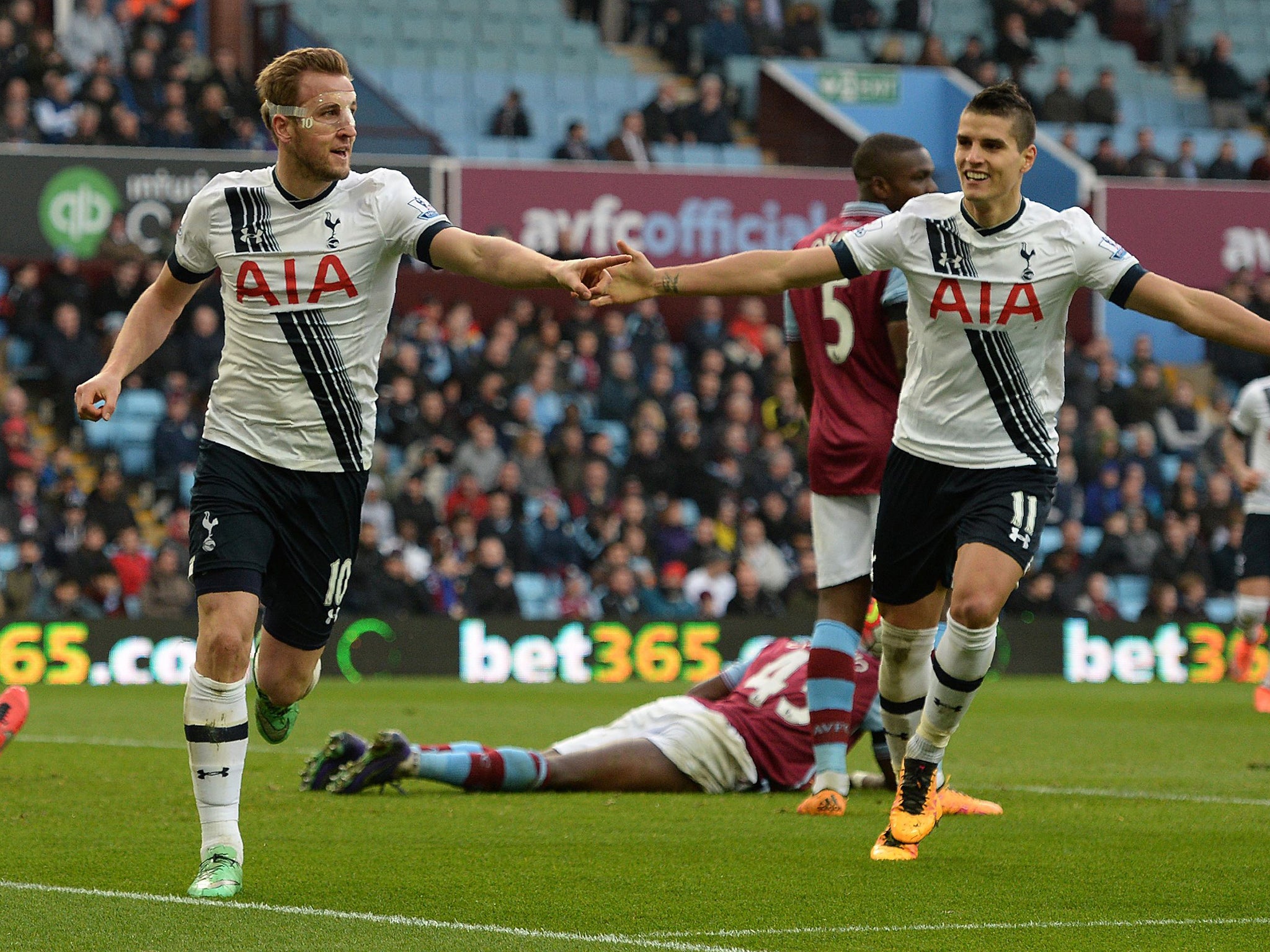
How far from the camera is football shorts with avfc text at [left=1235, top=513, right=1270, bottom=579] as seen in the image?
13.2m

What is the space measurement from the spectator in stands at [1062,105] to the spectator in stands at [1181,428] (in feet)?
15.0

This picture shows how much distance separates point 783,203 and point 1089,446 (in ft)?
14.2

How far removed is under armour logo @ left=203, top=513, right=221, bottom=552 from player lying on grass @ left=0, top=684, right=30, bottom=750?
2.65 metres

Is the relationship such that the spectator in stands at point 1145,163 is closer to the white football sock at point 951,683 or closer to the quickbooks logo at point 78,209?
the quickbooks logo at point 78,209

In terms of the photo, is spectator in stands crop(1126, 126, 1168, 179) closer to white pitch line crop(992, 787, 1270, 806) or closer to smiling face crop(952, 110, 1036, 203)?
white pitch line crop(992, 787, 1270, 806)

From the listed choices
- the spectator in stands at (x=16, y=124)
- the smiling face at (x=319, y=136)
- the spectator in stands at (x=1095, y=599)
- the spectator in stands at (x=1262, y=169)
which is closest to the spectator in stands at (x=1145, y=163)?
the spectator in stands at (x=1262, y=169)

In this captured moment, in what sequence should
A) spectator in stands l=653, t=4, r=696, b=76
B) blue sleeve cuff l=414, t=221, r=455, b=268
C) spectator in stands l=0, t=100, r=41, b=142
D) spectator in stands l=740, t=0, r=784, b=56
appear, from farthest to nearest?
1. spectator in stands l=653, t=4, r=696, b=76
2. spectator in stands l=740, t=0, r=784, b=56
3. spectator in stands l=0, t=100, r=41, b=142
4. blue sleeve cuff l=414, t=221, r=455, b=268

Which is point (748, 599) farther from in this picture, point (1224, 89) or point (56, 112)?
point (1224, 89)

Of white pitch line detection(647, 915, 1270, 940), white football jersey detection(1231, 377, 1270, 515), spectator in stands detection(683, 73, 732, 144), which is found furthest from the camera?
spectator in stands detection(683, 73, 732, 144)

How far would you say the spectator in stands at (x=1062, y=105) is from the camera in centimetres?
2602

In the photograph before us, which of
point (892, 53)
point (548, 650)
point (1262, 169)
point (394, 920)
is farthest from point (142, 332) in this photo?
point (1262, 169)

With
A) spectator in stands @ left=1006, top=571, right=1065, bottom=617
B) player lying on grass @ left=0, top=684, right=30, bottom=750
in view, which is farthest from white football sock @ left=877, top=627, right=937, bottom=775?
spectator in stands @ left=1006, top=571, right=1065, bottom=617

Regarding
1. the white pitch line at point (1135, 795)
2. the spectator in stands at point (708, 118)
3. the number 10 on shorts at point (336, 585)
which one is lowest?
the white pitch line at point (1135, 795)

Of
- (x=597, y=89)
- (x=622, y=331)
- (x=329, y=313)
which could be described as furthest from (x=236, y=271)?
(x=597, y=89)
